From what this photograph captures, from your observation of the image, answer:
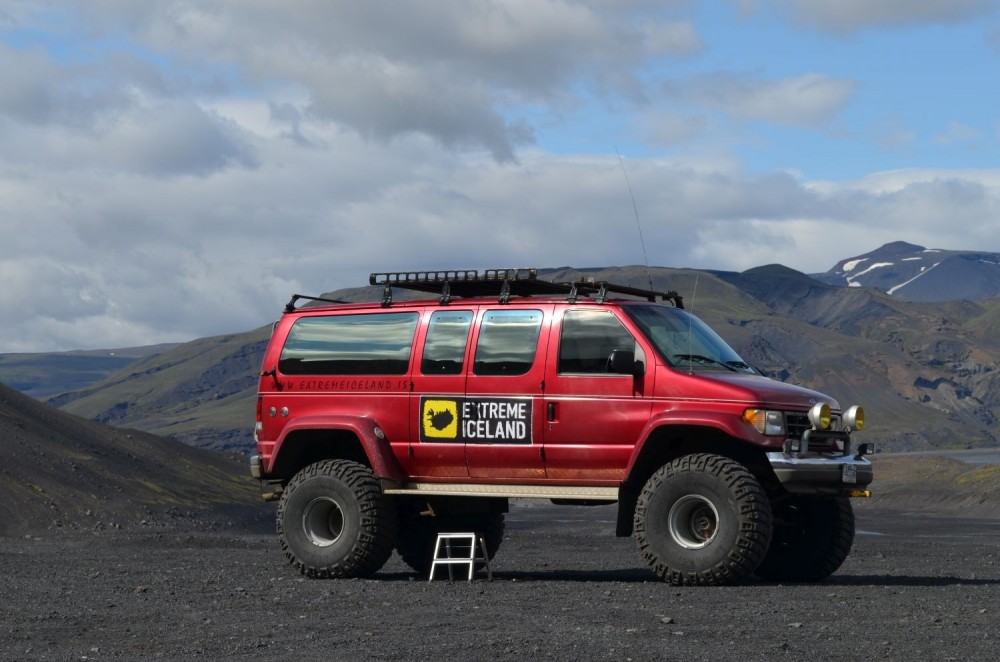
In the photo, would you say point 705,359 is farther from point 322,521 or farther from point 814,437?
point 322,521

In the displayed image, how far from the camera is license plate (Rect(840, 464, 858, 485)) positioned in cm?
1264

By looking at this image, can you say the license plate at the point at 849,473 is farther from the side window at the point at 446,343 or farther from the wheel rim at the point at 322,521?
the wheel rim at the point at 322,521

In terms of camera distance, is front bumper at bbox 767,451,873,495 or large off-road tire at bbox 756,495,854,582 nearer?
front bumper at bbox 767,451,873,495

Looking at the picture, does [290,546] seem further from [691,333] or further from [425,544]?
[691,333]

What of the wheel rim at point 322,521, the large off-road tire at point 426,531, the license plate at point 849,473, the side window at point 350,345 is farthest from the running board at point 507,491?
the license plate at point 849,473

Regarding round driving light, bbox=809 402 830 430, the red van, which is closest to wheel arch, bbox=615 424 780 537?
the red van

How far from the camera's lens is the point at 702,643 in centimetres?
938

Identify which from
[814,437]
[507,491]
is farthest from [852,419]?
[507,491]

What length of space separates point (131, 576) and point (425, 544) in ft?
10.2

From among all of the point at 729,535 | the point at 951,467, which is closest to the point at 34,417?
the point at 729,535

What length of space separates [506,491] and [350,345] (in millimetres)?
2357

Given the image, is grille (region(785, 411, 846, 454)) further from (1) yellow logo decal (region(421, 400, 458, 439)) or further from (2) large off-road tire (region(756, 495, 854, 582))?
(1) yellow logo decal (region(421, 400, 458, 439))

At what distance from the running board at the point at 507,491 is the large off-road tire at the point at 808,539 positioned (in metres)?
1.85

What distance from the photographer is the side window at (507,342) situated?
13.5 m
